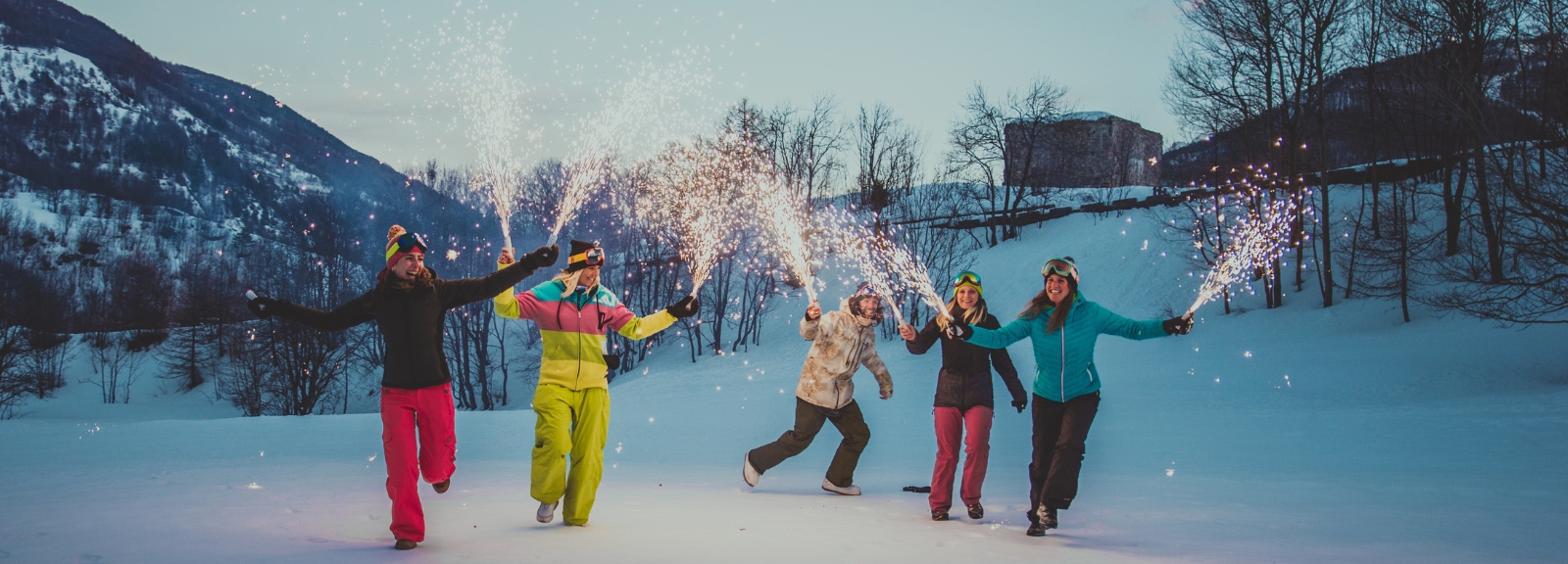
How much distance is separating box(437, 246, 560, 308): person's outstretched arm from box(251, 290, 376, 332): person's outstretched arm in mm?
439

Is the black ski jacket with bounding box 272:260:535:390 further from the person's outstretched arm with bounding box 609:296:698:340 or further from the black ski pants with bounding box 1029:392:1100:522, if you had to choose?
the black ski pants with bounding box 1029:392:1100:522

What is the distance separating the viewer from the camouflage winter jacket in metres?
7.68

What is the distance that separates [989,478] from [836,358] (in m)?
2.37

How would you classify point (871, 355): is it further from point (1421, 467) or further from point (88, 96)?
point (88, 96)

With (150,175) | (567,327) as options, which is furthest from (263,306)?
(150,175)

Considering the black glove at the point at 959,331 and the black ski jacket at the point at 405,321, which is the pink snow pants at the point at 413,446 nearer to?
the black ski jacket at the point at 405,321

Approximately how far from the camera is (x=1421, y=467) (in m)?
9.65

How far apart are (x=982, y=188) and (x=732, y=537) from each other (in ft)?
151

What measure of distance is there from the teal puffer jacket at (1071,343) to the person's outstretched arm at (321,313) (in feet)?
12.4

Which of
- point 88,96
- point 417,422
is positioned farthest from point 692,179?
point 88,96

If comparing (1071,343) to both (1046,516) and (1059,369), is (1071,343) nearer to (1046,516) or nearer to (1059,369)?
(1059,369)

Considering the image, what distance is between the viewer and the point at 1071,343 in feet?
19.5

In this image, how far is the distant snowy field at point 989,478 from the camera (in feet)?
16.4

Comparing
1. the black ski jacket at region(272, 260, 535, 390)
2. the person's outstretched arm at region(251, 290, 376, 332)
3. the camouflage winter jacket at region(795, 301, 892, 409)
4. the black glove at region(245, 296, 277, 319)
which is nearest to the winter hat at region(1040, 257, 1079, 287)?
the camouflage winter jacket at region(795, 301, 892, 409)
